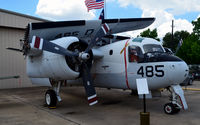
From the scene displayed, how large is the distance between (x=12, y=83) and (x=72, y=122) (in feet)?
47.3

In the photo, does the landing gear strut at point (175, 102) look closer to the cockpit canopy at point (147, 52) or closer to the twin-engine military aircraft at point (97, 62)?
the twin-engine military aircraft at point (97, 62)

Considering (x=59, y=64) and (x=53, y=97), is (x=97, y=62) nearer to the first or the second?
(x=59, y=64)

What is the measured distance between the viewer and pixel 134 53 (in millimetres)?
9086

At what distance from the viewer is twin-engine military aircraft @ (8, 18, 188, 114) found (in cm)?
840

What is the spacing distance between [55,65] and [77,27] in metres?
2.89

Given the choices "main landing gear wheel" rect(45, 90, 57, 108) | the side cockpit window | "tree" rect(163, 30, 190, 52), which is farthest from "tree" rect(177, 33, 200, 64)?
A: "main landing gear wheel" rect(45, 90, 57, 108)

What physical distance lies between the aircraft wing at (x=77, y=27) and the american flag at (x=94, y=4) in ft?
12.8

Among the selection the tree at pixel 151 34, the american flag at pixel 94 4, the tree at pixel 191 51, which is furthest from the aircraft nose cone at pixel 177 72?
the tree at pixel 151 34

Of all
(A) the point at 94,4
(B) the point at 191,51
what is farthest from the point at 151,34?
(A) the point at 94,4

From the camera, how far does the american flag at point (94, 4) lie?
16.6m

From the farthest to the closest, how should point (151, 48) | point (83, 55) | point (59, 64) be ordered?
point (59, 64) < point (83, 55) < point (151, 48)

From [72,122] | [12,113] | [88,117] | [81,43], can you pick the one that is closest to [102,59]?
[81,43]

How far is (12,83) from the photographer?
19.7 metres

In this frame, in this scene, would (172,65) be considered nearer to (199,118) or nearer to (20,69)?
(199,118)
